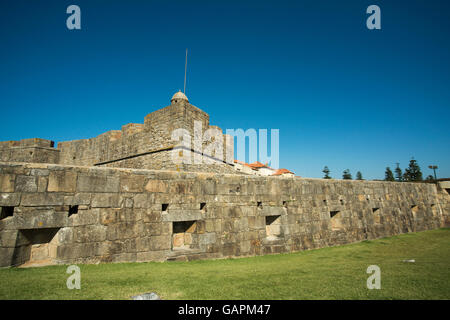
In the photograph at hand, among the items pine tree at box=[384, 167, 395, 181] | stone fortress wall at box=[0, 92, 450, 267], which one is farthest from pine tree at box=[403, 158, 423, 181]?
stone fortress wall at box=[0, 92, 450, 267]

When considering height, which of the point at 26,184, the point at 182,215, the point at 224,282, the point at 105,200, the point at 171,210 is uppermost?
the point at 26,184

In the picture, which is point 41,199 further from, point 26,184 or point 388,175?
point 388,175

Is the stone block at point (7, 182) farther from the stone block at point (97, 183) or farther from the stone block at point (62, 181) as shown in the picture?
the stone block at point (97, 183)

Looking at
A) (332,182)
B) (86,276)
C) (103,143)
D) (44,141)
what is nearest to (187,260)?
(86,276)

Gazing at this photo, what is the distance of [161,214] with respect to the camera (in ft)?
18.6

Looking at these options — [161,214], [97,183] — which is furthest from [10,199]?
[161,214]

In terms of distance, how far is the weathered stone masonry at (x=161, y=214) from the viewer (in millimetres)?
4410

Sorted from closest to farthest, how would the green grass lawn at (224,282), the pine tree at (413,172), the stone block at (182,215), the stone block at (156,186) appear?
the green grass lawn at (224,282), the stone block at (156,186), the stone block at (182,215), the pine tree at (413,172)

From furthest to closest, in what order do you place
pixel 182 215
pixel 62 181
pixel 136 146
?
1. pixel 136 146
2. pixel 182 215
3. pixel 62 181

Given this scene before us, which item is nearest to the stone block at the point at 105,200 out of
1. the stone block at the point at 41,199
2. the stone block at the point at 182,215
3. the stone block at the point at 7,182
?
the stone block at the point at 41,199

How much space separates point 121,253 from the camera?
199 inches

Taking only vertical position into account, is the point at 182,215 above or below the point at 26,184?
below

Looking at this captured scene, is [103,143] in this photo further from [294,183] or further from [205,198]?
A: [294,183]

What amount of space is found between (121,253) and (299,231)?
5.79 m
